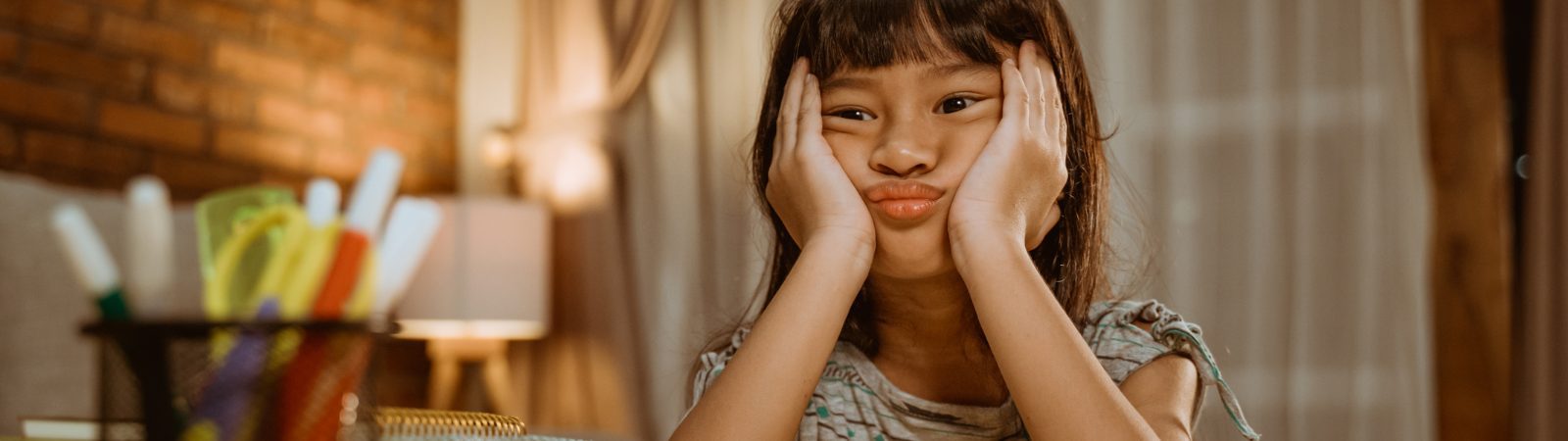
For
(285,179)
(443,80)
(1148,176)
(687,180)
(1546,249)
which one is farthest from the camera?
(443,80)

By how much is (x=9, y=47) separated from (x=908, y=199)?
6.36ft

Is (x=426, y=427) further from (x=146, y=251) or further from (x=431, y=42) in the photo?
(x=431, y=42)

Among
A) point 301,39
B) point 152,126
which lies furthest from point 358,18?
point 152,126

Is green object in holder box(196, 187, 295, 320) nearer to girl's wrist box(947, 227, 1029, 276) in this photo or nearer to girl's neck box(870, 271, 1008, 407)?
girl's wrist box(947, 227, 1029, 276)

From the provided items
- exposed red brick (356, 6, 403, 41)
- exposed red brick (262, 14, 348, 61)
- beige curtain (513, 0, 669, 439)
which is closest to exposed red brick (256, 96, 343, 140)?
exposed red brick (262, 14, 348, 61)

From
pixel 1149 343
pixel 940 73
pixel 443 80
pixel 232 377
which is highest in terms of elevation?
pixel 443 80

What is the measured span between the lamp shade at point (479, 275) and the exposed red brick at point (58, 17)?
0.82 meters

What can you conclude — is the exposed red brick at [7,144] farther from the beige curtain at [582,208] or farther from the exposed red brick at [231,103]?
the beige curtain at [582,208]

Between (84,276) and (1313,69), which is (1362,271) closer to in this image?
(1313,69)

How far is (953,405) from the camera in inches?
34.2

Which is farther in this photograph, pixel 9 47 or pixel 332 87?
pixel 332 87

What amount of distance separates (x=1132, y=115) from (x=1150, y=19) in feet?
0.66

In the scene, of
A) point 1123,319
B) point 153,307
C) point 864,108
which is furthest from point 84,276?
point 1123,319

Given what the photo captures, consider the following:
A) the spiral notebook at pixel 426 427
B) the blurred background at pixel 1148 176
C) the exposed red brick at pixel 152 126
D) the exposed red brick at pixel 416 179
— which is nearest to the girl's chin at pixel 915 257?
the spiral notebook at pixel 426 427
